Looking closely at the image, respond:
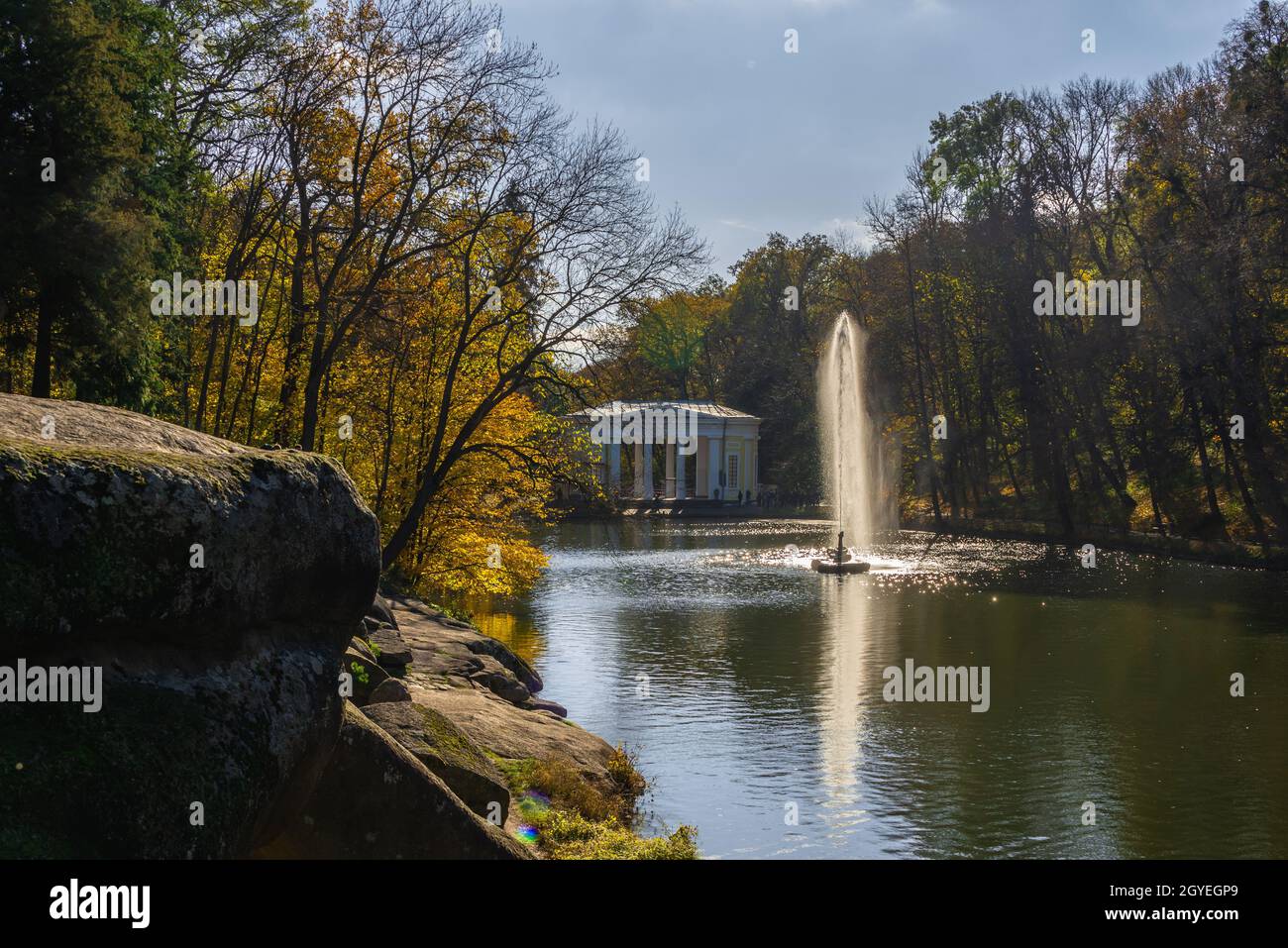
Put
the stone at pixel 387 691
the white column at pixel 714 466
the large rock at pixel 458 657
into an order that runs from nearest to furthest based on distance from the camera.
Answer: the stone at pixel 387 691 < the large rock at pixel 458 657 < the white column at pixel 714 466

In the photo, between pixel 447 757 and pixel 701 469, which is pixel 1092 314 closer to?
pixel 701 469

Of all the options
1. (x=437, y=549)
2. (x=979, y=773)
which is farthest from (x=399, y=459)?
(x=979, y=773)

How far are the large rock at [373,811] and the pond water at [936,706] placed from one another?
4145mm

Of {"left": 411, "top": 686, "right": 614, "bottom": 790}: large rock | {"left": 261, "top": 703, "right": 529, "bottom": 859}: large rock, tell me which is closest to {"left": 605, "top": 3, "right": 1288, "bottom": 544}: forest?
{"left": 411, "top": 686, "right": 614, "bottom": 790}: large rock

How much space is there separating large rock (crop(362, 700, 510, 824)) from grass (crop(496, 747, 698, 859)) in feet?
2.01

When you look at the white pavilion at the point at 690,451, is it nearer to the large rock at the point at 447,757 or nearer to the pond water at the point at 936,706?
the pond water at the point at 936,706

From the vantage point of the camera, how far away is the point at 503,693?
14039 millimetres

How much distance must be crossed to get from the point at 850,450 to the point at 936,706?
34723 millimetres

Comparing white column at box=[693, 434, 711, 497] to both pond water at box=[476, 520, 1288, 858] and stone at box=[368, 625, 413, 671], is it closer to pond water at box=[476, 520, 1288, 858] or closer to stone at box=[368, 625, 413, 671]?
pond water at box=[476, 520, 1288, 858]

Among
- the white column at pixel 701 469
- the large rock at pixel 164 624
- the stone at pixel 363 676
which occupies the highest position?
the white column at pixel 701 469

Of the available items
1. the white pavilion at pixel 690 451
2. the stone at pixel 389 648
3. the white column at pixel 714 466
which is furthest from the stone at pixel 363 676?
the white column at pixel 714 466

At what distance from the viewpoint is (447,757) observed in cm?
769

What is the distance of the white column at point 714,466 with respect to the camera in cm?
7600

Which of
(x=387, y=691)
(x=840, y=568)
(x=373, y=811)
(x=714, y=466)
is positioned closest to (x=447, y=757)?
(x=387, y=691)
